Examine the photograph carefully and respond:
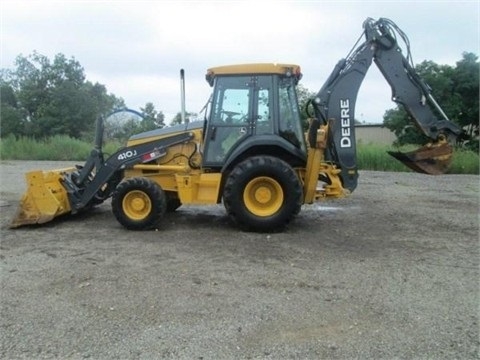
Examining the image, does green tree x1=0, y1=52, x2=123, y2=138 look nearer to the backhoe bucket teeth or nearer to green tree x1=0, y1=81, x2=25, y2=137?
green tree x1=0, y1=81, x2=25, y2=137

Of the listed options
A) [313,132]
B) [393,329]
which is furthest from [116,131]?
[393,329]

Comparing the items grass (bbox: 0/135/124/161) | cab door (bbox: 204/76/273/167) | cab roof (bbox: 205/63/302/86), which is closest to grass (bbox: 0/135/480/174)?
grass (bbox: 0/135/124/161)

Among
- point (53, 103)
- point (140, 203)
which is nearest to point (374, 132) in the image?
point (53, 103)

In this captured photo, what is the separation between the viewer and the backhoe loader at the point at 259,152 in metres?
6.85

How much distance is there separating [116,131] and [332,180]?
6579 millimetres

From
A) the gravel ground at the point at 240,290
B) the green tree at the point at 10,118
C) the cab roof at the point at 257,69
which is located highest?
the green tree at the point at 10,118

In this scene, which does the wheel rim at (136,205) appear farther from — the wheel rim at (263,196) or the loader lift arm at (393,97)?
the loader lift arm at (393,97)

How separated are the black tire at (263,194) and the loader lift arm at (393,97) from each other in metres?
0.94

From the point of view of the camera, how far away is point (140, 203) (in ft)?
23.2

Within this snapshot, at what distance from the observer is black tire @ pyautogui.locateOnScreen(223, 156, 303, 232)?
6.73 meters

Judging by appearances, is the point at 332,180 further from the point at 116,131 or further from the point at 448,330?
the point at 116,131

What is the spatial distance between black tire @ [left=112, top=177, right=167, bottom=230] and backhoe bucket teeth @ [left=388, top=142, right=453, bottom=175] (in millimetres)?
3630

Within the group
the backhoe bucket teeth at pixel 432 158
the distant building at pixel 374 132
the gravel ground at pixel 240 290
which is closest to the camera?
the gravel ground at pixel 240 290

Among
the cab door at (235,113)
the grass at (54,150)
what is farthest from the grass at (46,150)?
the cab door at (235,113)
